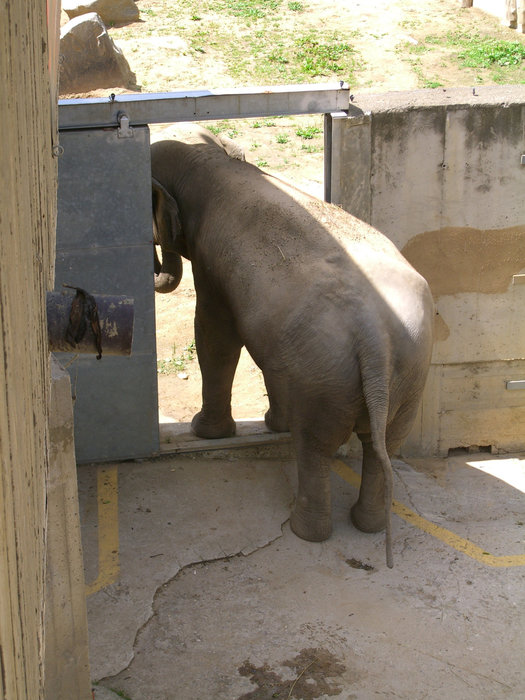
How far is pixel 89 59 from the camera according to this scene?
1638 cm

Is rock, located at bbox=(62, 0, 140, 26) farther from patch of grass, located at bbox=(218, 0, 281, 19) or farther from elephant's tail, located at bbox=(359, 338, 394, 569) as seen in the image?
elephant's tail, located at bbox=(359, 338, 394, 569)

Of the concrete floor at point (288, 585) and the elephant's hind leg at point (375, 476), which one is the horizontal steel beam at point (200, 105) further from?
the concrete floor at point (288, 585)

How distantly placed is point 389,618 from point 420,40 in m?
15.1

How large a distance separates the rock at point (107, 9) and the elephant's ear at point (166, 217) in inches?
504

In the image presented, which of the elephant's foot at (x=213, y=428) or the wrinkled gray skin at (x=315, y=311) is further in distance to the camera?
the elephant's foot at (x=213, y=428)

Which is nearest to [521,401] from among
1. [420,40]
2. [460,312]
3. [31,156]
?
[460,312]

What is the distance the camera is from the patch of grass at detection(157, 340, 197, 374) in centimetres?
896

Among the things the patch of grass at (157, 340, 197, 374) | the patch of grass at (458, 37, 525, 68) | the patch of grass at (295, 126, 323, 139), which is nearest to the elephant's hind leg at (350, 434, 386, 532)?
the patch of grass at (157, 340, 197, 374)

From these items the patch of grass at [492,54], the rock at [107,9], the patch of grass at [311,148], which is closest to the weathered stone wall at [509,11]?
the patch of grass at [492,54]

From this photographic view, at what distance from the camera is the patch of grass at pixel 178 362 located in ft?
29.4

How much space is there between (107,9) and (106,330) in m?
17.1

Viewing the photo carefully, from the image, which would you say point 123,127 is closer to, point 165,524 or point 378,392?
point 378,392

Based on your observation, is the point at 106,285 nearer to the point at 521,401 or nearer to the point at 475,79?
the point at 521,401

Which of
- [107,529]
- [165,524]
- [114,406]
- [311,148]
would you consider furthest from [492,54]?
[107,529]
